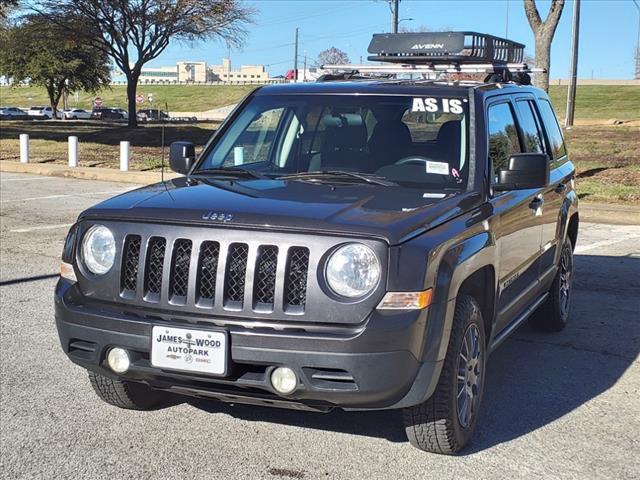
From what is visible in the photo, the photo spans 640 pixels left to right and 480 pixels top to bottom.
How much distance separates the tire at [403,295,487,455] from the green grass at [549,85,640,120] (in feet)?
160

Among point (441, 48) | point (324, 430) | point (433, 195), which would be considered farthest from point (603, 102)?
point (324, 430)

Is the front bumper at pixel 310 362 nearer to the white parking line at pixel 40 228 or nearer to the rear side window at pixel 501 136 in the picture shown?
the rear side window at pixel 501 136

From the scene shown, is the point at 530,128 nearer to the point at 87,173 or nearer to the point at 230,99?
the point at 87,173

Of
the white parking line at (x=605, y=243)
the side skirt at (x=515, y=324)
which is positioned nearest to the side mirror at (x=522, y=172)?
the side skirt at (x=515, y=324)

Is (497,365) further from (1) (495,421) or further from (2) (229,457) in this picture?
(2) (229,457)

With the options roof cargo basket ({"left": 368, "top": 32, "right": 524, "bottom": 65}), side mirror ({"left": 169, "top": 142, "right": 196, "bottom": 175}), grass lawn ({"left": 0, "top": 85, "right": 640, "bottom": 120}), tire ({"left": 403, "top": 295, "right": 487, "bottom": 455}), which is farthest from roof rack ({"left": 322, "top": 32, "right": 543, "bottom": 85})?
grass lawn ({"left": 0, "top": 85, "right": 640, "bottom": 120})

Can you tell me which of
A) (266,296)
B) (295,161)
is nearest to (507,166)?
(295,161)

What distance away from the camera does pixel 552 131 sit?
6.43 m

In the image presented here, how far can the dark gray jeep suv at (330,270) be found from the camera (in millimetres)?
3391

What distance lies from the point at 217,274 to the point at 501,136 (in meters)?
2.27

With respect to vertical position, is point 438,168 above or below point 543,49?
below

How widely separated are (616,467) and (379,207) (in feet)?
5.55

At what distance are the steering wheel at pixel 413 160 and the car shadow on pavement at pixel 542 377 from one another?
1394 millimetres

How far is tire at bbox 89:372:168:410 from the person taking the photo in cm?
435
